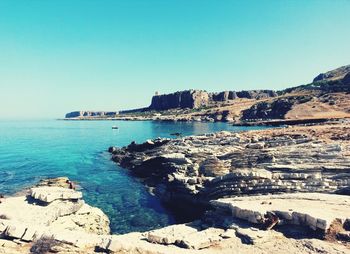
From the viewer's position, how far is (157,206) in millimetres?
34281

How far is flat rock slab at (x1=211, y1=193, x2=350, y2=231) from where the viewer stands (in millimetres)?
18672

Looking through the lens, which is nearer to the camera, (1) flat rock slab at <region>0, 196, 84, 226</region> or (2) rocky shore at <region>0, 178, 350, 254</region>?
(2) rocky shore at <region>0, 178, 350, 254</region>

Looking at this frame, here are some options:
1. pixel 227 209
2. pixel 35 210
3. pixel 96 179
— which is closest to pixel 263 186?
pixel 227 209

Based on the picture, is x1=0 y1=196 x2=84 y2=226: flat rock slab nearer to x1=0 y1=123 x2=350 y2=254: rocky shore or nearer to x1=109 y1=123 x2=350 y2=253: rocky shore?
x1=0 y1=123 x2=350 y2=254: rocky shore

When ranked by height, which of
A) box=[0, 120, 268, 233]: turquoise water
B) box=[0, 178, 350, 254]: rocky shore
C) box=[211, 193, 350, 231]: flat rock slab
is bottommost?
box=[0, 120, 268, 233]: turquoise water

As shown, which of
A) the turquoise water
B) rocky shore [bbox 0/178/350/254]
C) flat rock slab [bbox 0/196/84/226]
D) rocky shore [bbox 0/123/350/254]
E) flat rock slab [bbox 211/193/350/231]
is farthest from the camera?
the turquoise water

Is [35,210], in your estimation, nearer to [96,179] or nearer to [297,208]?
[297,208]

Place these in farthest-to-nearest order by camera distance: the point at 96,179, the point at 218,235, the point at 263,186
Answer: the point at 96,179, the point at 263,186, the point at 218,235

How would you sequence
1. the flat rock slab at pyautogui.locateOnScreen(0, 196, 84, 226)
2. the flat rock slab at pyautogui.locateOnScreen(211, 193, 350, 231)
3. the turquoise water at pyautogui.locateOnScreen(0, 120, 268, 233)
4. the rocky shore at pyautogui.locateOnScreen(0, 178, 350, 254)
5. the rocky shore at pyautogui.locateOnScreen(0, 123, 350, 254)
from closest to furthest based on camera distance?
the rocky shore at pyautogui.locateOnScreen(0, 178, 350, 254), the rocky shore at pyautogui.locateOnScreen(0, 123, 350, 254), the flat rock slab at pyautogui.locateOnScreen(211, 193, 350, 231), the flat rock slab at pyautogui.locateOnScreen(0, 196, 84, 226), the turquoise water at pyautogui.locateOnScreen(0, 120, 268, 233)

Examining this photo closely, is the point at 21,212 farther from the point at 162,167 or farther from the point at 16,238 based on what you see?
the point at 162,167

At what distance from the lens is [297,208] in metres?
20.5

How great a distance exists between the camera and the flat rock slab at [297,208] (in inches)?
735

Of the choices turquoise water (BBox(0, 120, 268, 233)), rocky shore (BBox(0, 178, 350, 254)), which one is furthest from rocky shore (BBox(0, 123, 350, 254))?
turquoise water (BBox(0, 120, 268, 233))

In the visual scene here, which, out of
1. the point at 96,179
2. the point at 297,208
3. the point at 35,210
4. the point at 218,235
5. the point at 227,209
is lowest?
the point at 96,179
